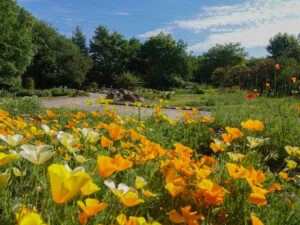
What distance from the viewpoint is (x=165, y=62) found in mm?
28969

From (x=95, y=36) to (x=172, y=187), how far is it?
34776mm

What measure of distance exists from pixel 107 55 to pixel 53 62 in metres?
8.17

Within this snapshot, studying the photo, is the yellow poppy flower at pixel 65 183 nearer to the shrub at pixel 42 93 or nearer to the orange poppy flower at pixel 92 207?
the orange poppy flower at pixel 92 207

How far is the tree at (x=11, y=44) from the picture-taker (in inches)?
616

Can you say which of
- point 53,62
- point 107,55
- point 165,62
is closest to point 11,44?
point 53,62

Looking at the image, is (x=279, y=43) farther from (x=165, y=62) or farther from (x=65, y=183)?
(x=65, y=183)

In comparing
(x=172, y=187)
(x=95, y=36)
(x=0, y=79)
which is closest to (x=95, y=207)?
(x=172, y=187)

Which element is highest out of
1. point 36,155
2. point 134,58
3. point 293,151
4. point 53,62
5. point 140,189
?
point 134,58

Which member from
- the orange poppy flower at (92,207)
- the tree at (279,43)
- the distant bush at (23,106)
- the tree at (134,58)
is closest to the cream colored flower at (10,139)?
the orange poppy flower at (92,207)

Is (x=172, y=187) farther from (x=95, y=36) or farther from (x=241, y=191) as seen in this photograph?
(x=95, y=36)

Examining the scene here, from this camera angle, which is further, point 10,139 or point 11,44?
point 11,44

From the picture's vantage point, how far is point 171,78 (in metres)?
26.4

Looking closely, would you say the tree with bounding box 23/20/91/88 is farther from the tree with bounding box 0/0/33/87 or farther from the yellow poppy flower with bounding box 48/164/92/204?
the yellow poppy flower with bounding box 48/164/92/204

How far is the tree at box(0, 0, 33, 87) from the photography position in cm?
1566
